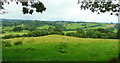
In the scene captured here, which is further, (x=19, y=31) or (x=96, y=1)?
(x=19, y=31)

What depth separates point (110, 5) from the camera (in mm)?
17203

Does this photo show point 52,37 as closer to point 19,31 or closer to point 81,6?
point 19,31

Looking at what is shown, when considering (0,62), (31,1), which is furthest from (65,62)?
(31,1)

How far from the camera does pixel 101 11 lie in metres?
18.0

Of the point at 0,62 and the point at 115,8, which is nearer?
the point at 0,62

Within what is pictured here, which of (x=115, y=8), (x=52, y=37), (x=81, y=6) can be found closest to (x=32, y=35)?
(x=52, y=37)

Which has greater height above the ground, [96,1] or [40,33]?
[96,1]

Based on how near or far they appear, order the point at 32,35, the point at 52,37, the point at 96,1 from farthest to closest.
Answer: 1. the point at 32,35
2. the point at 52,37
3. the point at 96,1

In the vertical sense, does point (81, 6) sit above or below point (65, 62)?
above

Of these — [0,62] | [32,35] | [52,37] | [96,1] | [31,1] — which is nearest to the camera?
[0,62]

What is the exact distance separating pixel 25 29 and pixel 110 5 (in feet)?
87.1

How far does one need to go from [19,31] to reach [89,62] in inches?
1160

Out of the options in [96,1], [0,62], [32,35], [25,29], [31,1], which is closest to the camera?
[0,62]

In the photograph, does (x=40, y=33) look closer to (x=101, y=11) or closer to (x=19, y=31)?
(x=19, y=31)
